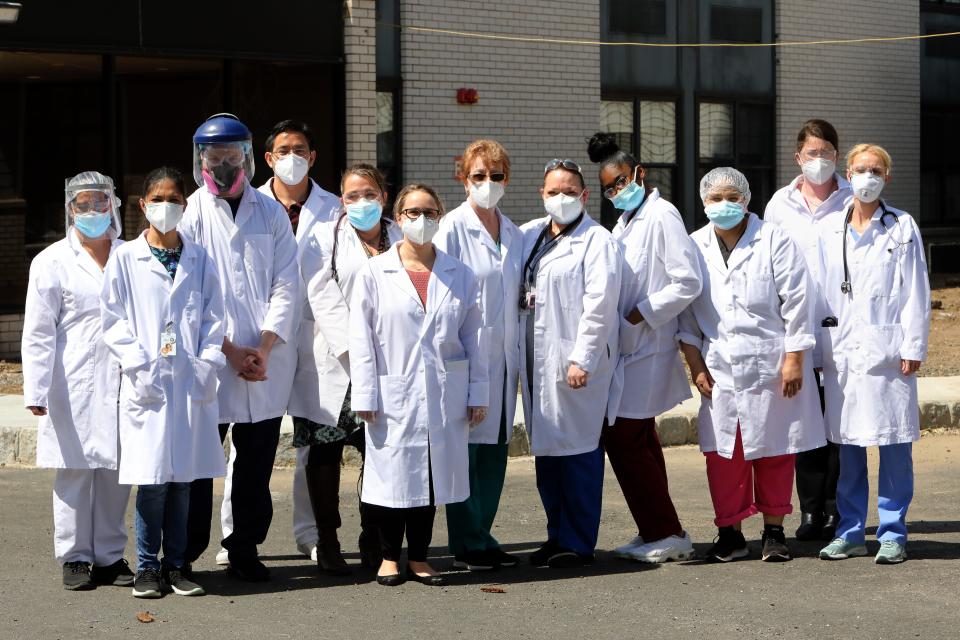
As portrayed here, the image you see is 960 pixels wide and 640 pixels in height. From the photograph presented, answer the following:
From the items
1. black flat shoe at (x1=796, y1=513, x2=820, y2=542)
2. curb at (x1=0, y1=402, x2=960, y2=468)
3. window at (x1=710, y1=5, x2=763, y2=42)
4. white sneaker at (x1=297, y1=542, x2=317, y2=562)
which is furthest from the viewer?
window at (x1=710, y1=5, x2=763, y2=42)

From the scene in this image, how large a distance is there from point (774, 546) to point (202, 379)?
271 centimetres

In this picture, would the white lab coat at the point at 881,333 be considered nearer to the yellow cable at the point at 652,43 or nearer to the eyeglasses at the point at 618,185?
the eyeglasses at the point at 618,185

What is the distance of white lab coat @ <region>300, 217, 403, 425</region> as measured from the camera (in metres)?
6.82

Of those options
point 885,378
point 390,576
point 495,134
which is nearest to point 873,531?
point 885,378

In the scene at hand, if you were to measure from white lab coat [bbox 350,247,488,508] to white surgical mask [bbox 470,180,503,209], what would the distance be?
1.59 feet

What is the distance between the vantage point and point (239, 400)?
264 inches

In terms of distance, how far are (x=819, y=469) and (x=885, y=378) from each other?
0.87 meters

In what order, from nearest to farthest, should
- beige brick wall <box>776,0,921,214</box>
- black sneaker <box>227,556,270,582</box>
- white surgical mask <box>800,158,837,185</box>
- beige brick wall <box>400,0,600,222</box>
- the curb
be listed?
black sneaker <box>227,556,270,582</box>
white surgical mask <box>800,158,837,185</box>
the curb
beige brick wall <box>400,0,600,222</box>
beige brick wall <box>776,0,921,214</box>

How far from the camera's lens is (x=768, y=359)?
6.94m

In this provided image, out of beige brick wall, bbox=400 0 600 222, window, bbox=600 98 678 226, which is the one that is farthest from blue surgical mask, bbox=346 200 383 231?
window, bbox=600 98 678 226

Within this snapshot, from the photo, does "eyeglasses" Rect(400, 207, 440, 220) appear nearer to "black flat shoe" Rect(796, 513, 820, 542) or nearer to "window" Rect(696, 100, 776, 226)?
"black flat shoe" Rect(796, 513, 820, 542)

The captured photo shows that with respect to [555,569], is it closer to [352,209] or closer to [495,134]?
[352,209]

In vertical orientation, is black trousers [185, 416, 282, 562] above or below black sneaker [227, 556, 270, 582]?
above

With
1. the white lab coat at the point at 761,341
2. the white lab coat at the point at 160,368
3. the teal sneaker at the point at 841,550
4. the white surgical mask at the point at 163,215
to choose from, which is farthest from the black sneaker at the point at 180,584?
the teal sneaker at the point at 841,550
